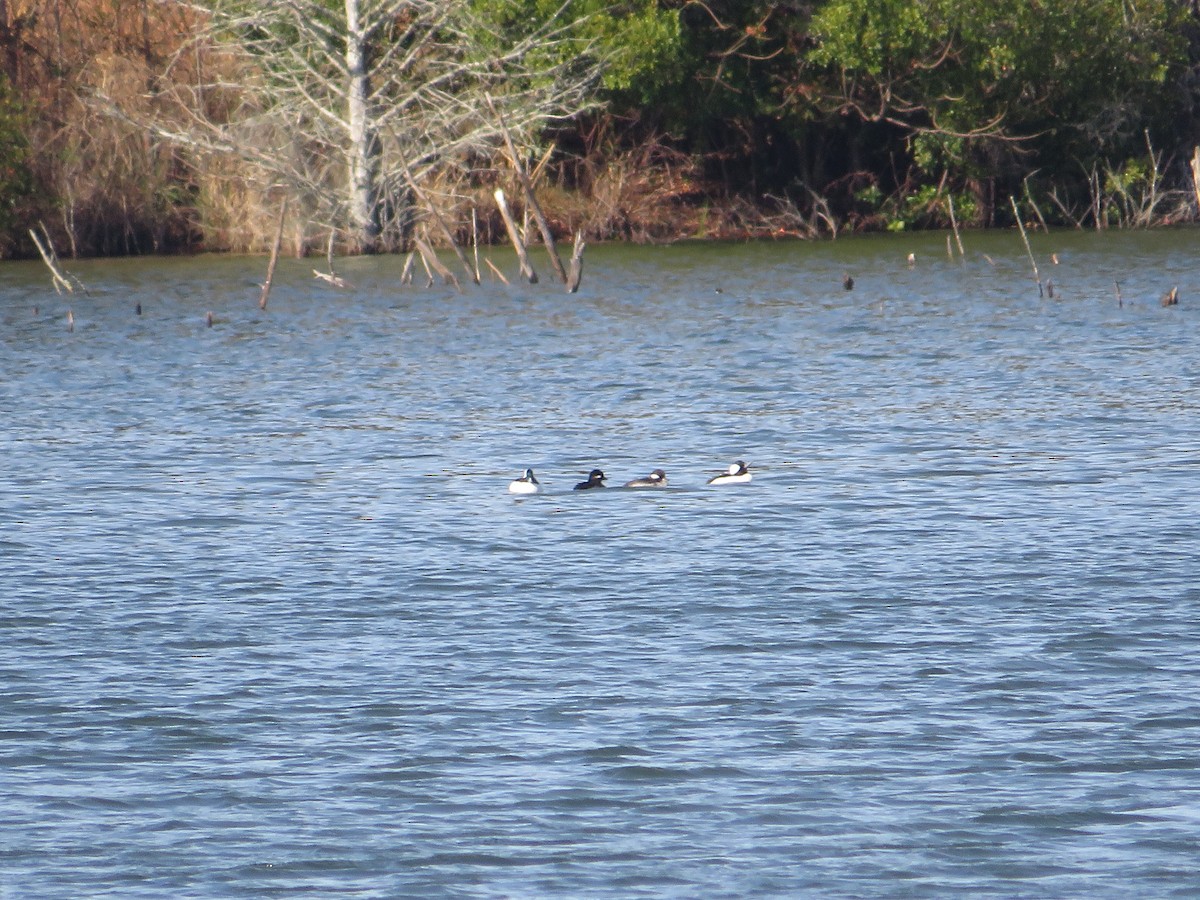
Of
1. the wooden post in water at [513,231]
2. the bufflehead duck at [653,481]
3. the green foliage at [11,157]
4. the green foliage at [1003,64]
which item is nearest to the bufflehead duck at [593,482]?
→ the bufflehead duck at [653,481]

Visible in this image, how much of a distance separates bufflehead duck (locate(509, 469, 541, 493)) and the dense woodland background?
2621 centimetres

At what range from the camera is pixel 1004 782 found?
26.7ft

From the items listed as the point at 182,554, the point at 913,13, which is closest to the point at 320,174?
the point at 913,13

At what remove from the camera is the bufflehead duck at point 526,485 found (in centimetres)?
1548

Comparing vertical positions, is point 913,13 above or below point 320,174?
above

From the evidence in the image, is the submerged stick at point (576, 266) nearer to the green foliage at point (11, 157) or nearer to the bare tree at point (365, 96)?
the bare tree at point (365, 96)

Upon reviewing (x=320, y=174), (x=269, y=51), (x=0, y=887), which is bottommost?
(x=0, y=887)

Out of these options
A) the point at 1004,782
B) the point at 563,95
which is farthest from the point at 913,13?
the point at 1004,782

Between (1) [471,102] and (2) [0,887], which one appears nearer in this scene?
(2) [0,887]

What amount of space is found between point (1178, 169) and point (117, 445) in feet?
118

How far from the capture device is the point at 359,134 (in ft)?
141

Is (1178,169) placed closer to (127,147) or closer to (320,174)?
(320,174)

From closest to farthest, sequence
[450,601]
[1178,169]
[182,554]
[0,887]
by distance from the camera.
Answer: [0,887], [450,601], [182,554], [1178,169]

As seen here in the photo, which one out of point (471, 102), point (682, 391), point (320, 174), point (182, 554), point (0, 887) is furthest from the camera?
point (320, 174)
